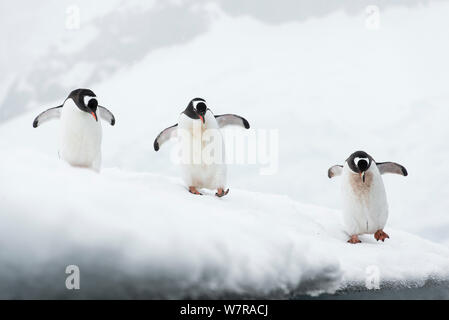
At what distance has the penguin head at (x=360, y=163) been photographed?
11.4ft

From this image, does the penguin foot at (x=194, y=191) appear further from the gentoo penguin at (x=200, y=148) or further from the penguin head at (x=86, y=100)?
the penguin head at (x=86, y=100)

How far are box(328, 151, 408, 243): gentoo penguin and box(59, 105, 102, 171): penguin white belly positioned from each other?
1.84 meters

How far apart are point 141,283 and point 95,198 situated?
0.41 metres

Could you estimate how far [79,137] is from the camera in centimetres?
342

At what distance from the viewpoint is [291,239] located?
229 cm

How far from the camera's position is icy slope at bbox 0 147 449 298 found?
176cm

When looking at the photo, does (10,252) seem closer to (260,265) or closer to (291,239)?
(260,265)

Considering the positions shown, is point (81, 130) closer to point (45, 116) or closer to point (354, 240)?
point (45, 116)

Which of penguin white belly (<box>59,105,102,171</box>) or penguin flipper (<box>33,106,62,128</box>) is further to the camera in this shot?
penguin flipper (<box>33,106,62,128</box>)

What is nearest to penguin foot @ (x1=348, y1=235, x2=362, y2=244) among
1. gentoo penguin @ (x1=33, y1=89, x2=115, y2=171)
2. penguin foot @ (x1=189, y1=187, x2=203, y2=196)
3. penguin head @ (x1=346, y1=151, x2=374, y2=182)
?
penguin head @ (x1=346, y1=151, x2=374, y2=182)
